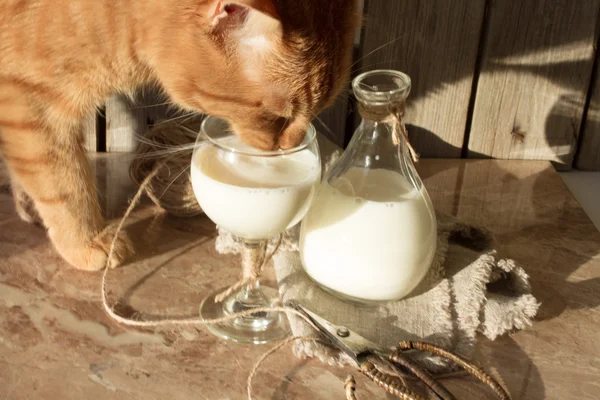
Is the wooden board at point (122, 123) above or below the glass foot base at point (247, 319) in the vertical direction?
above

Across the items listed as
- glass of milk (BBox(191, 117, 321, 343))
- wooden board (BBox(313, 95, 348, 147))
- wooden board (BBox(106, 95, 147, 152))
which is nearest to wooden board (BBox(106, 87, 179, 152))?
wooden board (BBox(106, 95, 147, 152))

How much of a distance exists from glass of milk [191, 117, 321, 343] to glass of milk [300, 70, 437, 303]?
0.05 meters

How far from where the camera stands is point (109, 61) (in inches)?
40.3

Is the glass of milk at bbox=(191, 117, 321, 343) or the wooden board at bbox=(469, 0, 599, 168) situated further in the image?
the wooden board at bbox=(469, 0, 599, 168)

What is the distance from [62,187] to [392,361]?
0.56m

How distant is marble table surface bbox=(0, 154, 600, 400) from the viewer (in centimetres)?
89

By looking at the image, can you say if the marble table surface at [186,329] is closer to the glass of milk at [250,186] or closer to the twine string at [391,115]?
the glass of milk at [250,186]

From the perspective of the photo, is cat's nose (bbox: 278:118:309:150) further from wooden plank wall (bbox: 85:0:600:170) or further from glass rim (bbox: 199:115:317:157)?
wooden plank wall (bbox: 85:0:600:170)

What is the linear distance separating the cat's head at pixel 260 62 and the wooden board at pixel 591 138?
0.74 meters

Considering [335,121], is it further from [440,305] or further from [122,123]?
[440,305]

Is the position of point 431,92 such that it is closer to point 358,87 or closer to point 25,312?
point 358,87

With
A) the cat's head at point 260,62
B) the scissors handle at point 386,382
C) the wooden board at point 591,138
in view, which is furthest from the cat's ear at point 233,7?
the wooden board at point 591,138

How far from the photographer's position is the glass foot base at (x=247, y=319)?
97 cm

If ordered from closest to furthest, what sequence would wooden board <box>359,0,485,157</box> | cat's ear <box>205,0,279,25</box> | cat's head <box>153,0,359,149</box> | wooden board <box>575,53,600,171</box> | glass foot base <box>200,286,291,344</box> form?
1. cat's ear <box>205,0,279,25</box>
2. cat's head <box>153,0,359,149</box>
3. glass foot base <box>200,286,291,344</box>
4. wooden board <box>359,0,485,157</box>
5. wooden board <box>575,53,600,171</box>
